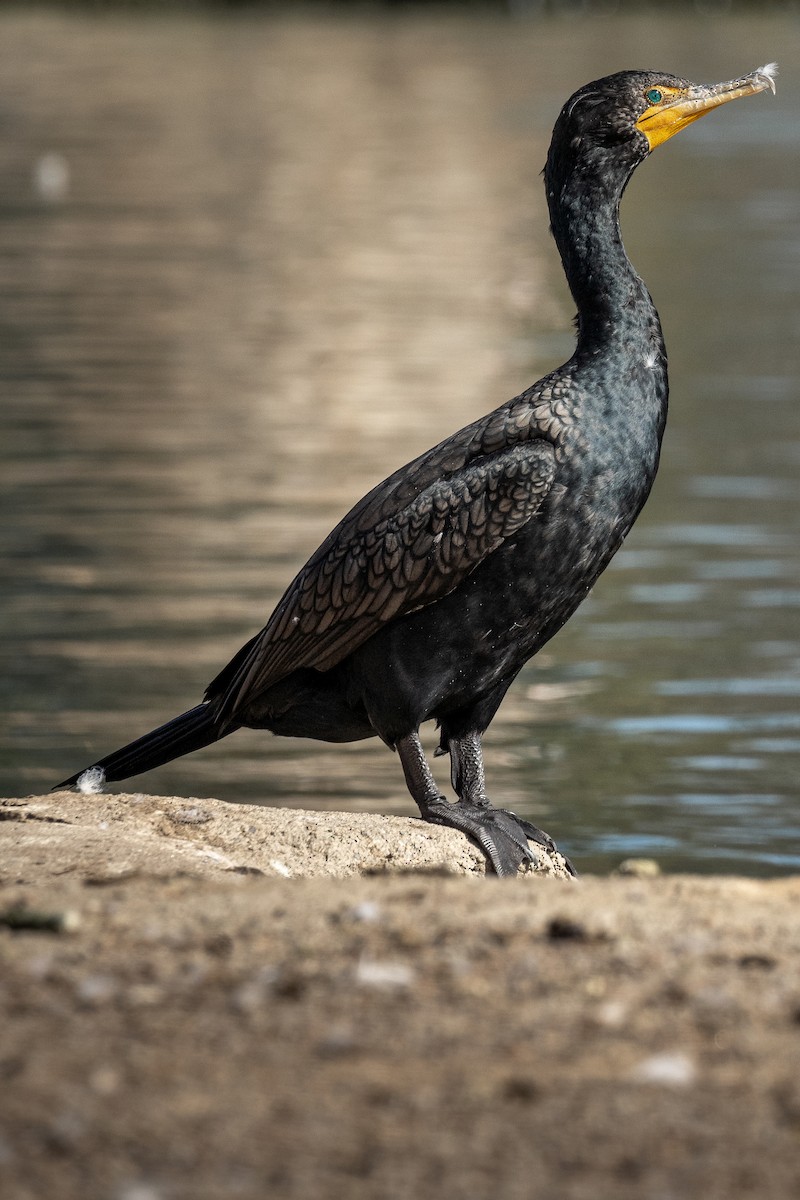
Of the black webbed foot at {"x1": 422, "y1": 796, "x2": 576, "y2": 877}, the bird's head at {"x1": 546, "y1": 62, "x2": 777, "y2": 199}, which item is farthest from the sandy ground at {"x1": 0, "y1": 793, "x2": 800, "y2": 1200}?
the bird's head at {"x1": 546, "y1": 62, "x2": 777, "y2": 199}

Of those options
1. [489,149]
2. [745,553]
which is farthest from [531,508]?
[489,149]

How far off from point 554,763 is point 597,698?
0.94 meters

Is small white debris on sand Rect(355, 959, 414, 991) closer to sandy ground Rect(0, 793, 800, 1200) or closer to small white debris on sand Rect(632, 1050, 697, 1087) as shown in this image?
sandy ground Rect(0, 793, 800, 1200)

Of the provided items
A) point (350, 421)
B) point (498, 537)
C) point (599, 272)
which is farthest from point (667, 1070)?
point (350, 421)

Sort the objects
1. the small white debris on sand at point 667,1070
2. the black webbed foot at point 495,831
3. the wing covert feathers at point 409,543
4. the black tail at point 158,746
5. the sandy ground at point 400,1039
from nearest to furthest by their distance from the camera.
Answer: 1. the sandy ground at point 400,1039
2. the small white debris on sand at point 667,1070
3. the wing covert feathers at point 409,543
4. the black webbed foot at point 495,831
5. the black tail at point 158,746

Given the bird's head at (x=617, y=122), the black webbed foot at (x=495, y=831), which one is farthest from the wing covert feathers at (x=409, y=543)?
the bird's head at (x=617, y=122)

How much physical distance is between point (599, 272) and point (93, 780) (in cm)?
230

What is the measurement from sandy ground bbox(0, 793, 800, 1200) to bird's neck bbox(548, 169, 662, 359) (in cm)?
196

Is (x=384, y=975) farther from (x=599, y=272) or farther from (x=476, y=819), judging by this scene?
(x=599, y=272)

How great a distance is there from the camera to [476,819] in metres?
6.50

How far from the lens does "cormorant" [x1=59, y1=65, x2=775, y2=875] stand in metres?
6.20

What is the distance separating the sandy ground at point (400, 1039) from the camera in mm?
3426

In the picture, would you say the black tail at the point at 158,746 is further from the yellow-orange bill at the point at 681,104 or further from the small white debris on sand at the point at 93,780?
the yellow-orange bill at the point at 681,104

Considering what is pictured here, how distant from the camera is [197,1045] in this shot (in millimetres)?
3863
